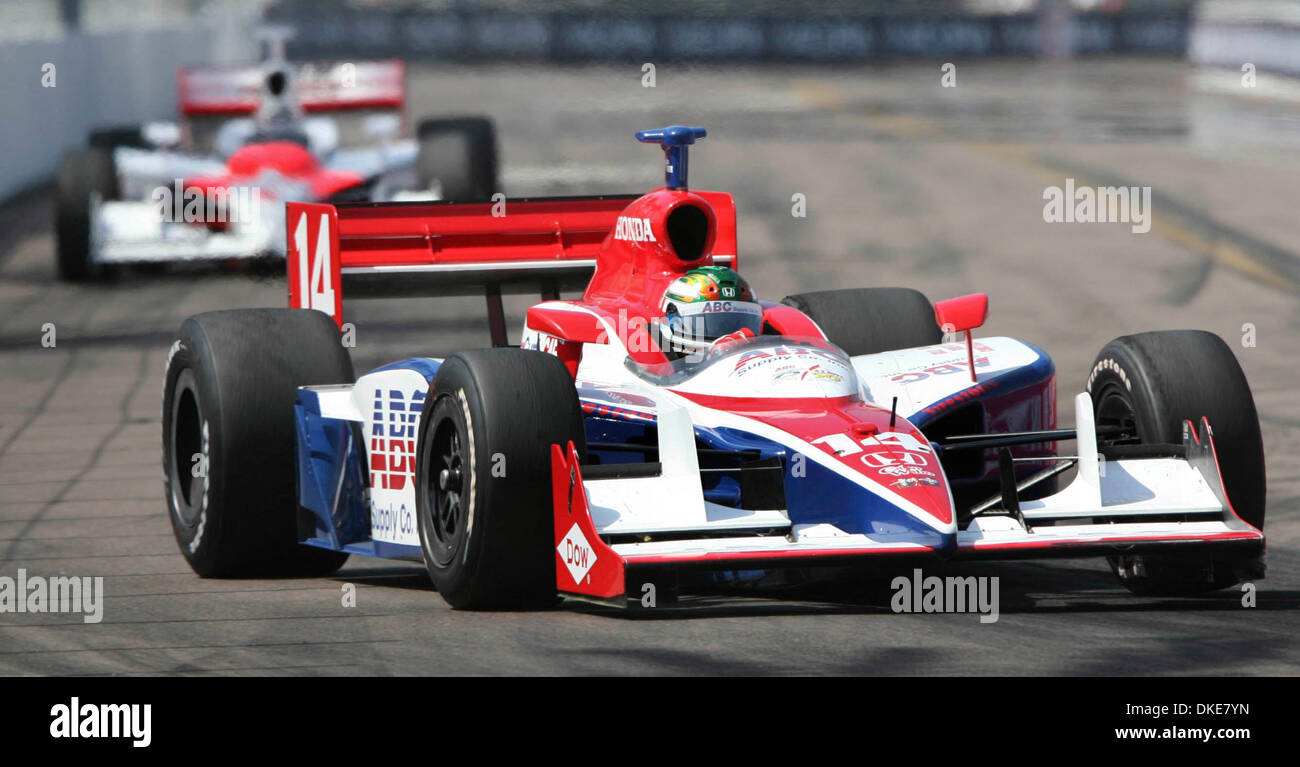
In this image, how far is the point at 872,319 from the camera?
29.8 feet

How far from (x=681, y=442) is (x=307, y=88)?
14785 millimetres

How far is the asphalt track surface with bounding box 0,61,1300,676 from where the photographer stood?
256 inches

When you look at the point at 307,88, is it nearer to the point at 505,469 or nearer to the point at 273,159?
the point at 273,159

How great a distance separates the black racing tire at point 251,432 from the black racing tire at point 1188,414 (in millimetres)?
3092

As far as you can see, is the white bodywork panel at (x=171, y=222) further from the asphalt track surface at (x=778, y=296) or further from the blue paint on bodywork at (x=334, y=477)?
the blue paint on bodywork at (x=334, y=477)

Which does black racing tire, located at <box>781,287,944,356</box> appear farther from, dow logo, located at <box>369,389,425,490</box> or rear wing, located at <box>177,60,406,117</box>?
rear wing, located at <box>177,60,406,117</box>

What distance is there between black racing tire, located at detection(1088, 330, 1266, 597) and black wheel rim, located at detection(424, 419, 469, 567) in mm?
2399

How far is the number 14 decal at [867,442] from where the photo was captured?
695 cm
